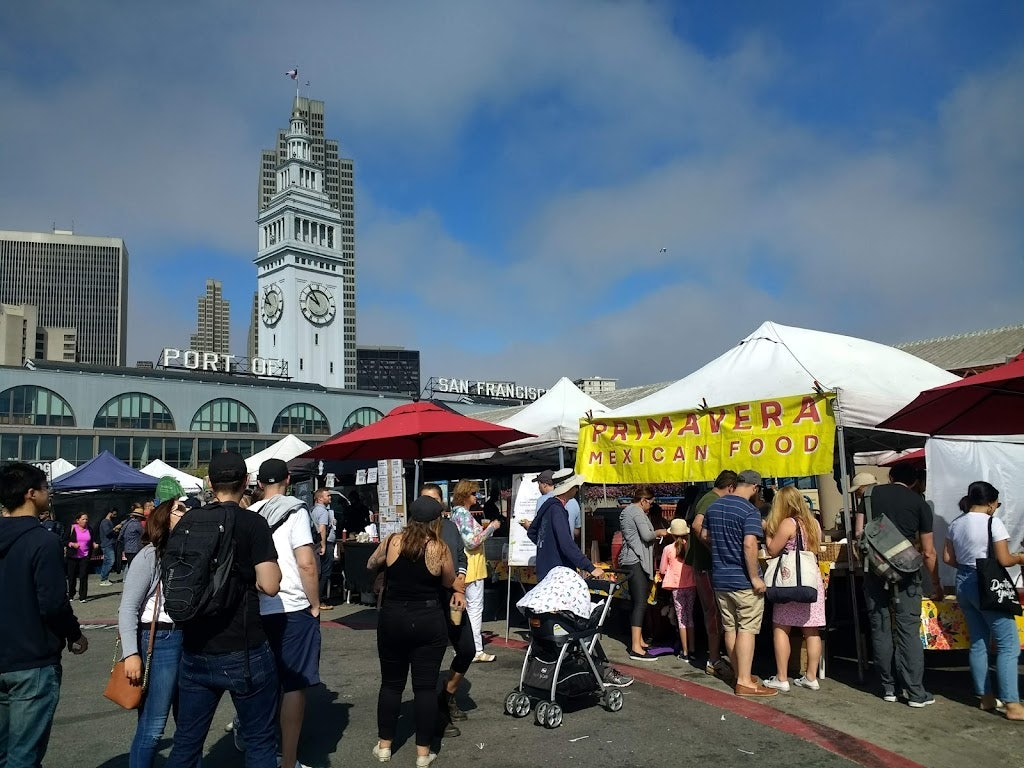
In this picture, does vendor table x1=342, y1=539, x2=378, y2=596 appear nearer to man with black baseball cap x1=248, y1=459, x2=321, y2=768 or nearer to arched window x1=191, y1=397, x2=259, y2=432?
man with black baseball cap x1=248, y1=459, x2=321, y2=768

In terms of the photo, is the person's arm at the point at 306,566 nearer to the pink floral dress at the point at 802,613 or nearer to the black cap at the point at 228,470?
the black cap at the point at 228,470

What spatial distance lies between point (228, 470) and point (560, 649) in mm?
3208

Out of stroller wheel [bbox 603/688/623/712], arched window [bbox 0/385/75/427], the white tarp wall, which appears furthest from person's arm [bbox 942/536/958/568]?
arched window [bbox 0/385/75/427]

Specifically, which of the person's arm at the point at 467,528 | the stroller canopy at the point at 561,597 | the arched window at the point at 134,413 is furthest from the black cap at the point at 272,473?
the arched window at the point at 134,413

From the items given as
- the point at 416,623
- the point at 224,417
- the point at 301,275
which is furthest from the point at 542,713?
the point at 301,275

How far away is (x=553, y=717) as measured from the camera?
555 centimetres

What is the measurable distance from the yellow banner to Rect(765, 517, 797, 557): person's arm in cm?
96

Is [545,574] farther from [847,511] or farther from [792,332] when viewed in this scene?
[792,332]

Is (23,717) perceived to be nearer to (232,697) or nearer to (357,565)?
(232,697)

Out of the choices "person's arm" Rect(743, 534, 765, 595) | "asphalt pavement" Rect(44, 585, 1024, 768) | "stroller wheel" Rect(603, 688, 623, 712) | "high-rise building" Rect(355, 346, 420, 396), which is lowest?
"asphalt pavement" Rect(44, 585, 1024, 768)

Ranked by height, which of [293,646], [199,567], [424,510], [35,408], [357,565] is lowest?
[357,565]

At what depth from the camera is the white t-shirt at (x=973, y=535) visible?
587 centimetres

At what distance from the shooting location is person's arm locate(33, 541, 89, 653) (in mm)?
3637

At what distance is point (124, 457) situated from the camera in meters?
59.4
